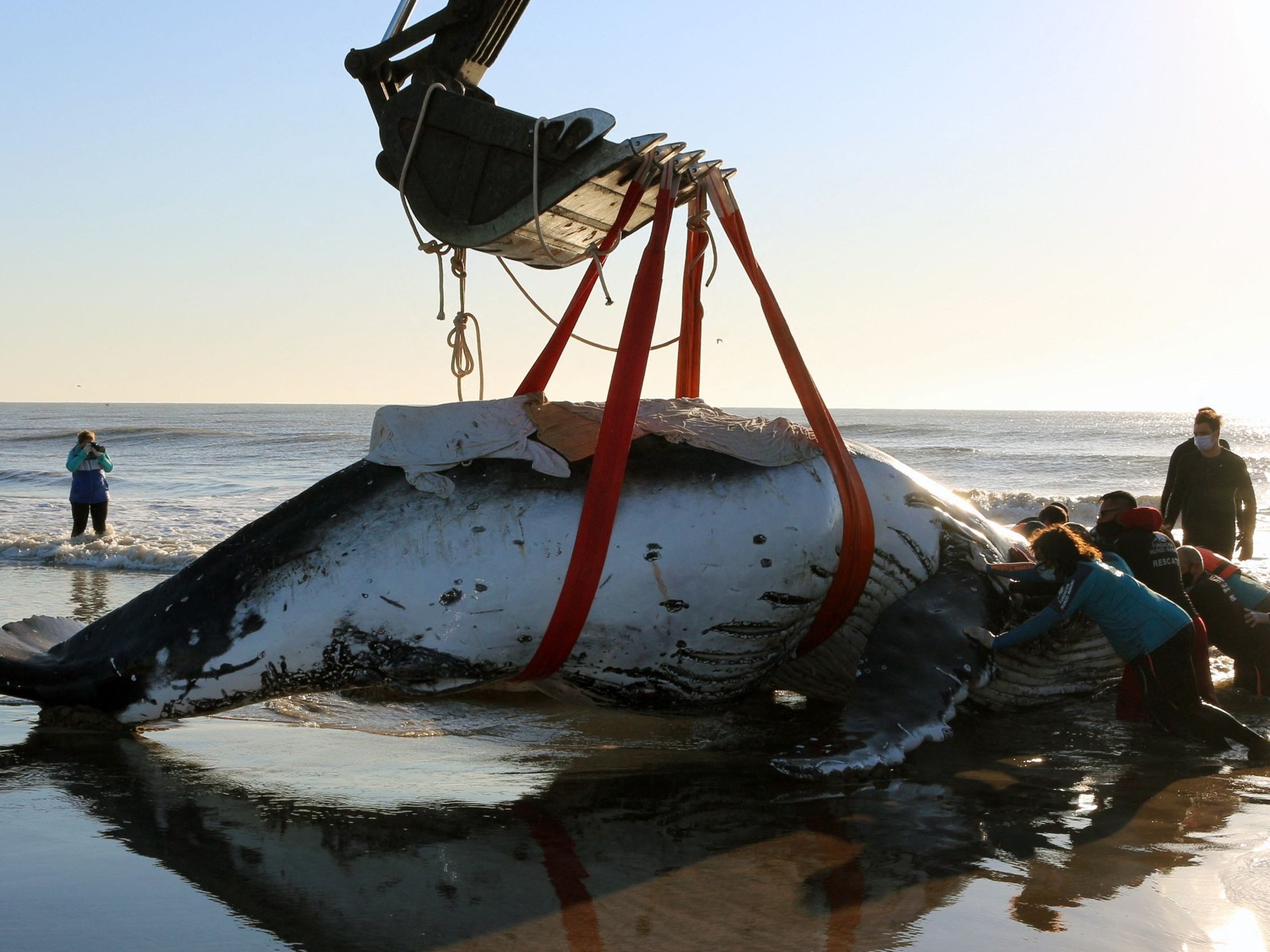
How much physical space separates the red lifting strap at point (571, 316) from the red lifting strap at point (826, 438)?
41 cm

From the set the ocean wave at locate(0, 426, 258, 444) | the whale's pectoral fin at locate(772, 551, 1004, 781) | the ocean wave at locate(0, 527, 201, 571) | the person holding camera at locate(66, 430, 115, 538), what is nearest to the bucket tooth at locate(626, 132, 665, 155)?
the whale's pectoral fin at locate(772, 551, 1004, 781)

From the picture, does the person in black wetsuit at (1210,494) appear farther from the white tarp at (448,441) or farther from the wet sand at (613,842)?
the white tarp at (448,441)

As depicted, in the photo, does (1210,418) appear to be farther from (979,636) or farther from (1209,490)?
(979,636)

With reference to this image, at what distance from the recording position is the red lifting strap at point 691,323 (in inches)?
217

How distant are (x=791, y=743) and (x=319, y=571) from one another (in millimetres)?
2345

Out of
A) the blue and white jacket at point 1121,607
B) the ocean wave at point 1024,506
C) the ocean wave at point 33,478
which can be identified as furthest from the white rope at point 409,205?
the ocean wave at point 33,478

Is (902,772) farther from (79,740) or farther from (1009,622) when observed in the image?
(79,740)

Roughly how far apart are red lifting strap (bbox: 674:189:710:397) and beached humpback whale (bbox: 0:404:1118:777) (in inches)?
29.1

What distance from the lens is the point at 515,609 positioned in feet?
14.2

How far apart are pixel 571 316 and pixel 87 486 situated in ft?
39.9

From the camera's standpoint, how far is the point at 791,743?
5438 mm

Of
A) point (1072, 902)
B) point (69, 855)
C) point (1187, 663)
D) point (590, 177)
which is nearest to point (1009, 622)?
point (1187, 663)

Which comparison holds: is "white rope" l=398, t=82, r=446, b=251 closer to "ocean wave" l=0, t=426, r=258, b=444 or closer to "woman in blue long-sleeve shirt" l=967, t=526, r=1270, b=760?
"woman in blue long-sleeve shirt" l=967, t=526, r=1270, b=760

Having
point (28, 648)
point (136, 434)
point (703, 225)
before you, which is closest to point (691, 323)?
point (703, 225)
